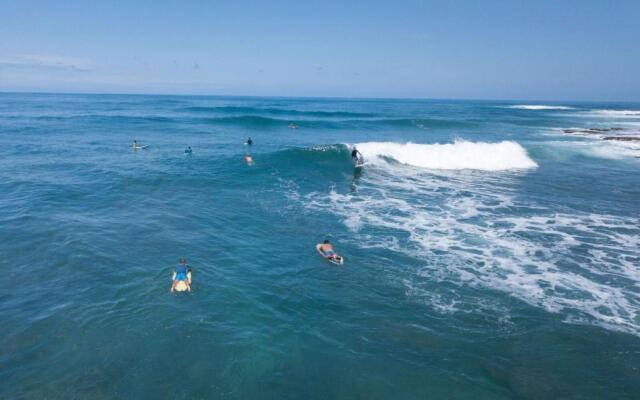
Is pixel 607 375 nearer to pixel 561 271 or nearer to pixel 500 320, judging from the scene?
pixel 500 320

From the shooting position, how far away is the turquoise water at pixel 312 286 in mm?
9703

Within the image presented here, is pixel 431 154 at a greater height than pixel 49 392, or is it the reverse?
pixel 431 154

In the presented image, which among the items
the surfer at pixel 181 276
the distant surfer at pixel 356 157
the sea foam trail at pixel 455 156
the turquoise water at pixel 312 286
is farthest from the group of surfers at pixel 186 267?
the sea foam trail at pixel 455 156

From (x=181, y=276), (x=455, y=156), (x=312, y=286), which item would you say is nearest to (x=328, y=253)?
(x=312, y=286)

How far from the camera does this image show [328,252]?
1583cm

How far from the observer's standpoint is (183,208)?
21.8 metres

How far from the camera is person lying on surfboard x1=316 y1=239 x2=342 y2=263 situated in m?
15.5

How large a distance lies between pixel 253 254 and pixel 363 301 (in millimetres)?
5608

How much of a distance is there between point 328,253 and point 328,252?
0.05 meters

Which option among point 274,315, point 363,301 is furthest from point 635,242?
point 274,315

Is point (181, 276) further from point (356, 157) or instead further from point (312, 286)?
point (356, 157)

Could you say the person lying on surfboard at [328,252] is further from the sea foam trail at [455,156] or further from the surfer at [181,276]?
the sea foam trail at [455,156]

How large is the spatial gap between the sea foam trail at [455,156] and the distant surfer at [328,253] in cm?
2166

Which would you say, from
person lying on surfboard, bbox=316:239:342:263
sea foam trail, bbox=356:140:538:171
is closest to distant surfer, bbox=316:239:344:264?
person lying on surfboard, bbox=316:239:342:263
